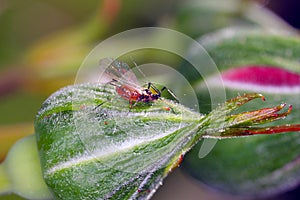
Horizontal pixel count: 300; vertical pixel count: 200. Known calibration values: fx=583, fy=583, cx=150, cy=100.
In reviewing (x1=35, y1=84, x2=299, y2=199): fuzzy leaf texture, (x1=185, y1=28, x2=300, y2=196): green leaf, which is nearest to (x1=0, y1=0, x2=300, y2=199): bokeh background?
(x1=185, y1=28, x2=300, y2=196): green leaf

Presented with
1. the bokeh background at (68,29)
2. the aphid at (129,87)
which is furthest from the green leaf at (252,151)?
the aphid at (129,87)

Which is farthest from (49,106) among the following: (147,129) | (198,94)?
(198,94)

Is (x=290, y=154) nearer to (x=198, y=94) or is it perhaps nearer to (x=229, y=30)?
(x=198, y=94)

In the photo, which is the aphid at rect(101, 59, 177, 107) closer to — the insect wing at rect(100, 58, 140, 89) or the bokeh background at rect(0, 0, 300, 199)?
the insect wing at rect(100, 58, 140, 89)

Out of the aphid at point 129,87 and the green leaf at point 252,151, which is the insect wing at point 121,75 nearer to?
the aphid at point 129,87

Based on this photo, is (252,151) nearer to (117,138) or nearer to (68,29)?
(117,138)

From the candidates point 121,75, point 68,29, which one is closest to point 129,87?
point 121,75
